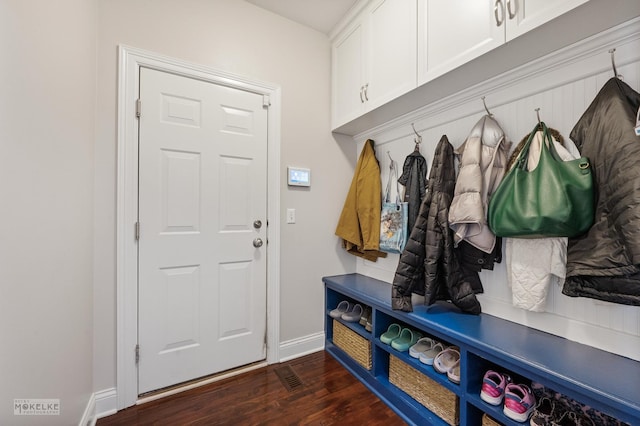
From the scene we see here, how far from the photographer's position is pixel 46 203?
3.18 feet

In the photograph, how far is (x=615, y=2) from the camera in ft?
3.08

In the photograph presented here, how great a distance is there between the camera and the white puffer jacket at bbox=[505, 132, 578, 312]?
1.17 metres

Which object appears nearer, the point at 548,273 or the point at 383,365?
the point at 548,273

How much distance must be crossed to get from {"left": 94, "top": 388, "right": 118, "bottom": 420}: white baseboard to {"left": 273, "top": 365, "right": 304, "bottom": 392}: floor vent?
94 cm

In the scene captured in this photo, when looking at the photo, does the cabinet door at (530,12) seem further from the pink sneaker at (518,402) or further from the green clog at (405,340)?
the green clog at (405,340)

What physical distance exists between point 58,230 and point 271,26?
1916mm

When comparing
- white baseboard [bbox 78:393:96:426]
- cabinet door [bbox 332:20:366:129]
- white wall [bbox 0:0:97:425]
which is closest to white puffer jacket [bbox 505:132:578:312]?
cabinet door [bbox 332:20:366:129]

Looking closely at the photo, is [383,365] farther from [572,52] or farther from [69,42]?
[69,42]

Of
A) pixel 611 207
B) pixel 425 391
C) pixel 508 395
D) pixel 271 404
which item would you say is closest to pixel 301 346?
A: pixel 271 404

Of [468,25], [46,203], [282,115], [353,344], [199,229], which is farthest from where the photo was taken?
[282,115]

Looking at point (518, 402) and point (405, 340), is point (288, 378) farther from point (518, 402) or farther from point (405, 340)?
point (518, 402)

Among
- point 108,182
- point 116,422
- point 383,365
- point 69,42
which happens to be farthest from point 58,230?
point 383,365

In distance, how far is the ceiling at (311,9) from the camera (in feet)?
6.39

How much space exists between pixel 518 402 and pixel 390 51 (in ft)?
6.37
